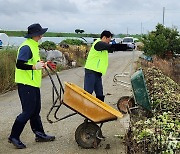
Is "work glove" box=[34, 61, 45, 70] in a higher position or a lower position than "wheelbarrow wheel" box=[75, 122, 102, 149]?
higher

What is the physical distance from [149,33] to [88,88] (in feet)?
41.5

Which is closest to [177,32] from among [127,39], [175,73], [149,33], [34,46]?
[149,33]

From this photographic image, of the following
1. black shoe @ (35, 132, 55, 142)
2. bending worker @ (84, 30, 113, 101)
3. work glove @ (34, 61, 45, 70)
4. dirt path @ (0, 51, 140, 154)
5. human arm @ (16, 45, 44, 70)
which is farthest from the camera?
bending worker @ (84, 30, 113, 101)

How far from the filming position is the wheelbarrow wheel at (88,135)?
6941 millimetres

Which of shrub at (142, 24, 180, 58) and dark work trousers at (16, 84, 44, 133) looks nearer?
dark work trousers at (16, 84, 44, 133)

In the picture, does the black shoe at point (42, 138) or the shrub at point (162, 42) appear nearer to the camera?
the black shoe at point (42, 138)

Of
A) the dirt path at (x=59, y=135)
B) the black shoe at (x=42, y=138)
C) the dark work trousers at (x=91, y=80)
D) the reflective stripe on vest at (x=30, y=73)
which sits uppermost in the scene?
the reflective stripe on vest at (x=30, y=73)

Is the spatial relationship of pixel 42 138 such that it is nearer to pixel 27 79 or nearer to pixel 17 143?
pixel 17 143

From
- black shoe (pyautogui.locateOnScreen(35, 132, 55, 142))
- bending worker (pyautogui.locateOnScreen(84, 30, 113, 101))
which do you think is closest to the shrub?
bending worker (pyautogui.locateOnScreen(84, 30, 113, 101))

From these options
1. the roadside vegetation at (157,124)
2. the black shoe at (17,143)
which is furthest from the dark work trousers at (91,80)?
the black shoe at (17,143)

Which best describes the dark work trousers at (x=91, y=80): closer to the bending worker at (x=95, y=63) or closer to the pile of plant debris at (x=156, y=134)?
the bending worker at (x=95, y=63)

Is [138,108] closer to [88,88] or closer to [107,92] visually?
[88,88]

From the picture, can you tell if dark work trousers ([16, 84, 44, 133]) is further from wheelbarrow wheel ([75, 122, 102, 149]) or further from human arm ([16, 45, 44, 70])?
wheelbarrow wheel ([75, 122, 102, 149])

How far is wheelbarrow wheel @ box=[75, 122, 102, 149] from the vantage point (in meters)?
6.94
